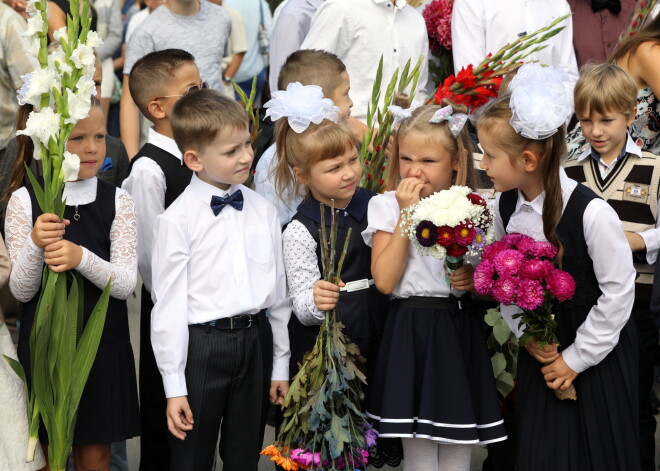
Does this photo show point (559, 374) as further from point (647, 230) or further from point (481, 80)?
point (481, 80)

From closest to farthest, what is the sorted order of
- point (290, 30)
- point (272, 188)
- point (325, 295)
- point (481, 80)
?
point (325, 295) → point (481, 80) → point (272, 188) → point (290, 30)

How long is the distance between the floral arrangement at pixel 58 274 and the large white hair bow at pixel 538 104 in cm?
154

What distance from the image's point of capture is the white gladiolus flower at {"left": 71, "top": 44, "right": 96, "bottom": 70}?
10.8ft

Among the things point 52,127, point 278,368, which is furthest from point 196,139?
point 278,368

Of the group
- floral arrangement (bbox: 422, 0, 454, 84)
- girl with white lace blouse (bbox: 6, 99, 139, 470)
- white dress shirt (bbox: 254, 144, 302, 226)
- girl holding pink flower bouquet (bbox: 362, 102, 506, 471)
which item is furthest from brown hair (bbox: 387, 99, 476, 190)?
floral arrangement (bbox: 422, 0, 454, 84)

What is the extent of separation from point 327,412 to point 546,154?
1.28 meters

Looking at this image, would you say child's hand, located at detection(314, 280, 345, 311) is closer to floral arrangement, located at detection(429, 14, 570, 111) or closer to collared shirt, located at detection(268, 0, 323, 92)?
floral arrangement, located at detection(429, 14, 570, 111)

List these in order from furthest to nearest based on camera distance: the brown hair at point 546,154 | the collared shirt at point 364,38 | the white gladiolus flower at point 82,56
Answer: the collared shirt at point 364,38, the brown hair at point 546,154, the white gladiolus flower at point 82,56

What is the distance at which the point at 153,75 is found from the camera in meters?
4.41

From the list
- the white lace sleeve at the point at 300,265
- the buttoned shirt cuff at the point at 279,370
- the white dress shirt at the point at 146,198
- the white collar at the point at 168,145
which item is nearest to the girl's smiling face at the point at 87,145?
the white dress shirt at the point at 146,198

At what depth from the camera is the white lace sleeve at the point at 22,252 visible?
3.59m

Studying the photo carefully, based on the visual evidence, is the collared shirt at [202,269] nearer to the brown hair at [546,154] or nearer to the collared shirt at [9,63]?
the brown hair at [546,154]

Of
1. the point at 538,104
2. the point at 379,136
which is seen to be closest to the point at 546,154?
the point at 538,104

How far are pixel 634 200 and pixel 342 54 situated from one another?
6.49 feet
